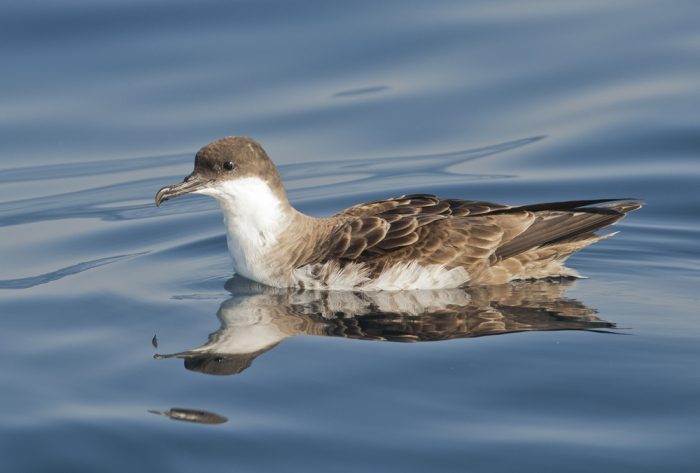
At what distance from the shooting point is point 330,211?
12508 millimetres

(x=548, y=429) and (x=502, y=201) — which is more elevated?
(x=502, y=201)

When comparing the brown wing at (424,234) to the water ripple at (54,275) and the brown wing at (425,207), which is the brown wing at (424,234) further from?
the water ripple at (54,275)

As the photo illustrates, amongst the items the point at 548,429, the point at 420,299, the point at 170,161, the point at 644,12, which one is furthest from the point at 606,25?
the point at 548,429

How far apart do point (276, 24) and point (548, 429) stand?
8.87m

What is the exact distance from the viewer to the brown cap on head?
9.90 metres

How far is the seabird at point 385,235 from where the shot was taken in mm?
9805

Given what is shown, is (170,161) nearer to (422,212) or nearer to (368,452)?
(422,212)

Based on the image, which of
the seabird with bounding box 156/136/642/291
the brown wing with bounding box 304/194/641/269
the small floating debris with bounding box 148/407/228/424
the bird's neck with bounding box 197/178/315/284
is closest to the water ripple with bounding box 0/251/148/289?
the seabird with bounding box 156/136/642/291

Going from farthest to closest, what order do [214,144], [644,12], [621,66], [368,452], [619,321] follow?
[644,12], [621,66], [214,144], [619,321], [368,452]

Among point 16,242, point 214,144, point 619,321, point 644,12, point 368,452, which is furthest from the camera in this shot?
point 644,12

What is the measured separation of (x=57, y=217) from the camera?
1238 centimetres

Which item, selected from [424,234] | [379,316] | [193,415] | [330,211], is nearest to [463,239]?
[424,234]

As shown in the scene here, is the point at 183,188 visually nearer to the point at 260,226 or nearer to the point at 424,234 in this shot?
the point at 260,226

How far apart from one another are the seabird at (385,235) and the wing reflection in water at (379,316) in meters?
0.12
